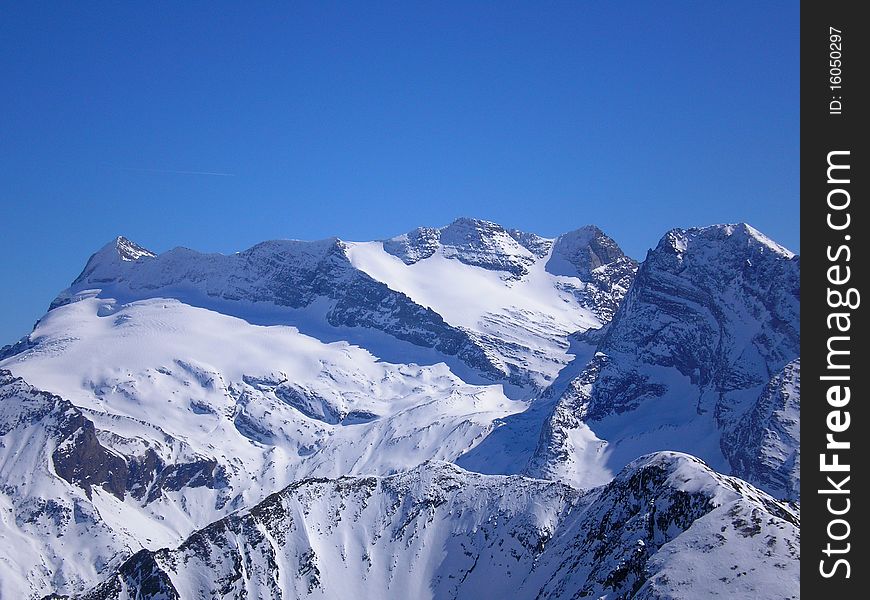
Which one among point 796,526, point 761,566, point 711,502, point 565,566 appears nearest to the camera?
point 761,566

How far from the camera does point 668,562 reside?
14200cm
